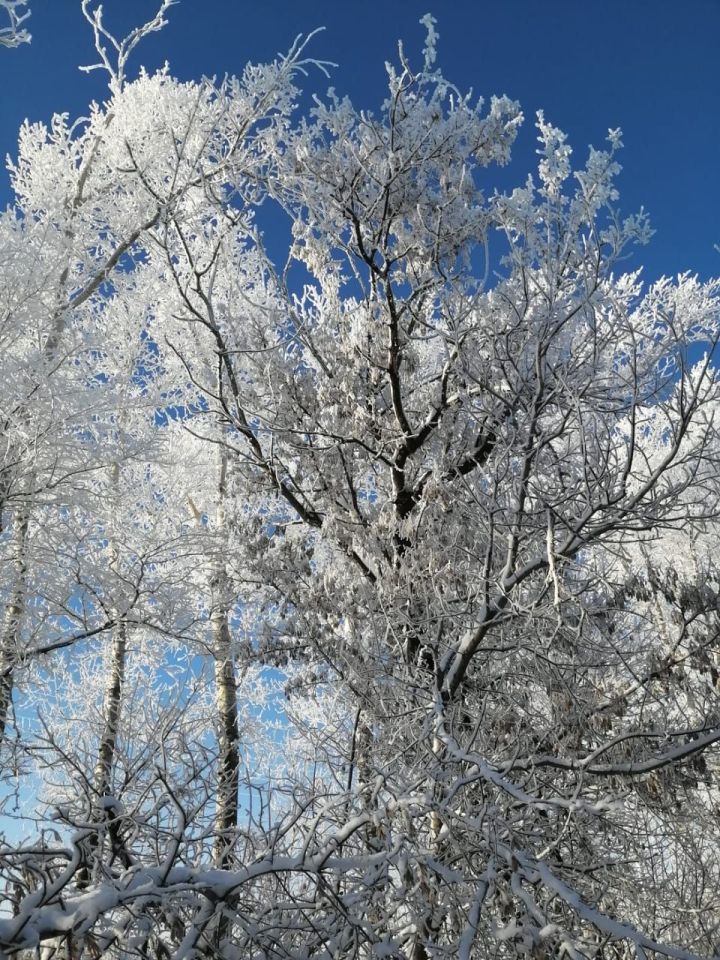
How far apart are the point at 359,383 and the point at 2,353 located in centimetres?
317

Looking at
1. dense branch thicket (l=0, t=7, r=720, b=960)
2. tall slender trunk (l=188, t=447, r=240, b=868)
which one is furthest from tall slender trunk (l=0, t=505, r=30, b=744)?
tall slender trunk (l=188, t=447, r=240, b=868)

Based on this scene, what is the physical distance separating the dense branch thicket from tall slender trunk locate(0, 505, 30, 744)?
0.14ft

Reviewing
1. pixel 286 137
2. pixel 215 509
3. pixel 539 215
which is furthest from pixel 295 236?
pixel 215 509

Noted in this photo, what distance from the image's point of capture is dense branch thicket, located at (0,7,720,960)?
12.5ft

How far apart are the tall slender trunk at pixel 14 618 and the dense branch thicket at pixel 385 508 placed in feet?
0.14

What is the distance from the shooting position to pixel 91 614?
6.50 m

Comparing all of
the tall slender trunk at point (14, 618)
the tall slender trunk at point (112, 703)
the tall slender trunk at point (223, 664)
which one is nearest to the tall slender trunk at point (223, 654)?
the tall slender trunk at point (223, 664)

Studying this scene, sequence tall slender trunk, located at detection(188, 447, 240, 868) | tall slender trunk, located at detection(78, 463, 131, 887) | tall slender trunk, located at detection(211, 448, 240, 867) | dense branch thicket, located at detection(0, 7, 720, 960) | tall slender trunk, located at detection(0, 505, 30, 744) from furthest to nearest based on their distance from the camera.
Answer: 1. tall slender trunk, located at detection(211, 448, 240, 867)
2. tall slender trunk, located at detection(188, 447, 240, 868)
3. tall slender trunk, located at detection(0, 505, 30, 744)
4. tall slender trunk, located at detection(78, 463, 131, 887)
5. dense branch thicket, located at detection(0, 7, 720, 960)

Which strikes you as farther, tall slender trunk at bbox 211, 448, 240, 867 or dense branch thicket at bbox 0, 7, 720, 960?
tall slender trunk at bbox 211, 448, 240, 867

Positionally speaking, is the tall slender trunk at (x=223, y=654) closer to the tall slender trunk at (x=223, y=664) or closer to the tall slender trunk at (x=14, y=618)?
the tall slender trunk at (x=223, y=664)

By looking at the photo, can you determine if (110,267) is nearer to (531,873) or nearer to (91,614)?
(91,614)

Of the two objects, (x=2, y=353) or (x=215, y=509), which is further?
(x=215, y=509)

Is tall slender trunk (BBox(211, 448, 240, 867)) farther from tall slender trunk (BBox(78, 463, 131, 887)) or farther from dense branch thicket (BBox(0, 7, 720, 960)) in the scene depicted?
tall slender trunk (BBox(78, 463, 131, 887))

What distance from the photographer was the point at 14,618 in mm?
6379
